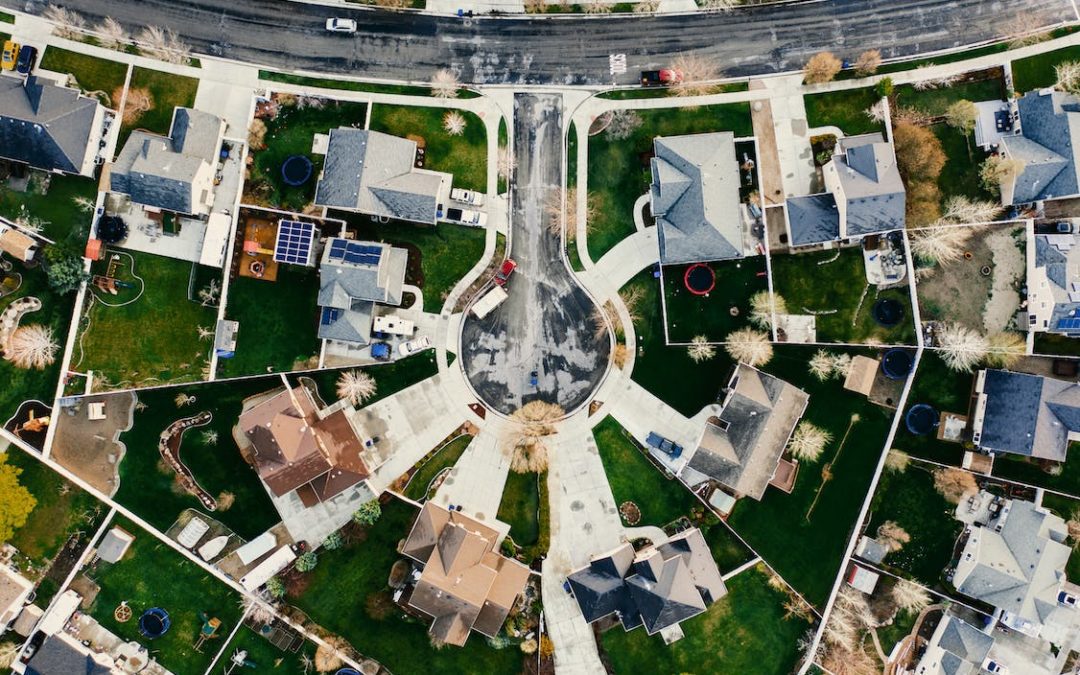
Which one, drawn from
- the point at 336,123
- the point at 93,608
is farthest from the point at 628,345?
the point at 93,608

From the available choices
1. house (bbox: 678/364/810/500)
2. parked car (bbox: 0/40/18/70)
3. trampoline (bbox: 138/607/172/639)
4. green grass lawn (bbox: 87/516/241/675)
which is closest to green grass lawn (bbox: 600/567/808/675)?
house (bbox: 678/364/810/500)

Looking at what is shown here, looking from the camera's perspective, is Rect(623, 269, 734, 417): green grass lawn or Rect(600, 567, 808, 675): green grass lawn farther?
Rect(600, 567, 808, 675): green grass lawn

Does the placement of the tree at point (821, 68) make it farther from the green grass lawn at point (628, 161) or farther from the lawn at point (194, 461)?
the lawn at point (194, 461)

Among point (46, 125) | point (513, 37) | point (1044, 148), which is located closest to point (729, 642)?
point (1044, 148)

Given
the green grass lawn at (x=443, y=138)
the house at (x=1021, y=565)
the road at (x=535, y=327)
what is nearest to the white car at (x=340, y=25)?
the green grass lawn at (x=443, y=138)

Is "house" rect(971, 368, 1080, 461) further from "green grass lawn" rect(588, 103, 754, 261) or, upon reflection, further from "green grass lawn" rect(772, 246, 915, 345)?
"green grass lawn" rect(588, 103, 754, 261)
